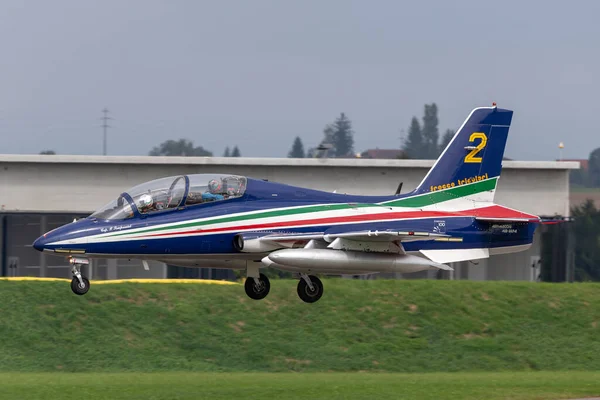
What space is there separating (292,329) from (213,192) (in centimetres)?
1312

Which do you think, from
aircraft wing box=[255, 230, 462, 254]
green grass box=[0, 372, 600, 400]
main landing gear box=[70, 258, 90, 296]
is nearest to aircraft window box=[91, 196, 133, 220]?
main landing gear box=[70, 258, 90, 296]

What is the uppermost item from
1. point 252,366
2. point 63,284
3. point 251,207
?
point 251,207

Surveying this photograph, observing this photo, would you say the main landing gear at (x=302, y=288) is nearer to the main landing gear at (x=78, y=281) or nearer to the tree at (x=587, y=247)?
the main landing gear at (x=78, y=281)

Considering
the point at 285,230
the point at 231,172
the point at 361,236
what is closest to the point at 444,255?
the point at 361,236

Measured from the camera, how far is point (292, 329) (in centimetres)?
3784

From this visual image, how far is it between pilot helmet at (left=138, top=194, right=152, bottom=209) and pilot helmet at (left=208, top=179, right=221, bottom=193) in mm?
1532

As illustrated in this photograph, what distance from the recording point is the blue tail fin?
96.1 feet

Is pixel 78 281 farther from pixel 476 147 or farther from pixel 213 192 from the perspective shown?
pixel 476 147

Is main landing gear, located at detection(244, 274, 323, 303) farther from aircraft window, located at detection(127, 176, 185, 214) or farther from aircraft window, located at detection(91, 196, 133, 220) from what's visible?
aircraft window, located at detection(91, 196, 133, 220)

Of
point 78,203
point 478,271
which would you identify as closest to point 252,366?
point 78,203

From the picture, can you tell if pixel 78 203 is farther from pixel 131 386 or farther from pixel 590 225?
pixel 590 225

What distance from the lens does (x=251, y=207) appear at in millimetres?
26047

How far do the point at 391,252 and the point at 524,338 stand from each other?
14360mm

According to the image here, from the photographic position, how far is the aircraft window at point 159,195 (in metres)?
25.4
